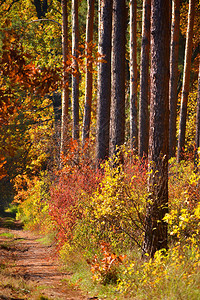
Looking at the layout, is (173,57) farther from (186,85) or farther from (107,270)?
(107,270)

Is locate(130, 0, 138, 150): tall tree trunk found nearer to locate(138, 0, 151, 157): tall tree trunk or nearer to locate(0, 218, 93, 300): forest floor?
locate(138, 0, 151, 157): tall tree trunk

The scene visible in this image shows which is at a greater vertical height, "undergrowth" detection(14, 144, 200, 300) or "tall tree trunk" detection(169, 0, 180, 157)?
"tall tree trunk" detection(169, 0, 180, 157)

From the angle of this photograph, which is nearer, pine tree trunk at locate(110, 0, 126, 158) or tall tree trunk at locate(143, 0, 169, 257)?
tall tree trunk at locate(143, 0, 169, 257)

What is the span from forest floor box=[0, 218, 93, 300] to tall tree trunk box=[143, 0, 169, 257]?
66.5 inches

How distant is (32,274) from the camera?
353 inches

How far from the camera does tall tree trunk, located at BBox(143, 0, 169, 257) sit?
6.63 metres

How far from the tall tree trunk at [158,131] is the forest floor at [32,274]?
1.69 m

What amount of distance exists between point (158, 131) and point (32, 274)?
469cm

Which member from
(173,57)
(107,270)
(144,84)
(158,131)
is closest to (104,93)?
(158,131)

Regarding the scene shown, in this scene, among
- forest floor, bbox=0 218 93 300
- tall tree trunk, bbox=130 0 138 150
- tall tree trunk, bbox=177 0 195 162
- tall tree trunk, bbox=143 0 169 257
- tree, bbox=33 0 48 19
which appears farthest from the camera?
tree, bbox=33 0 48 19

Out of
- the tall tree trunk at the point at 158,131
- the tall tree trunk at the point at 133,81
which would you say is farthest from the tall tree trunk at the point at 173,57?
the tall tree trunk at the point at 158,131

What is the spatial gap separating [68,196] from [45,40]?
15189 mm

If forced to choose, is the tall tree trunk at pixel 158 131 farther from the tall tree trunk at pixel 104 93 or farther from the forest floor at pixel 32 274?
the tall tree trunk at pixel 104 93

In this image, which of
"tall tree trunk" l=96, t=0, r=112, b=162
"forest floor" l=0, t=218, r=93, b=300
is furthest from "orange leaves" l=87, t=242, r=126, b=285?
"tall tree trunk" l=96, t=0, r=112, b=162
